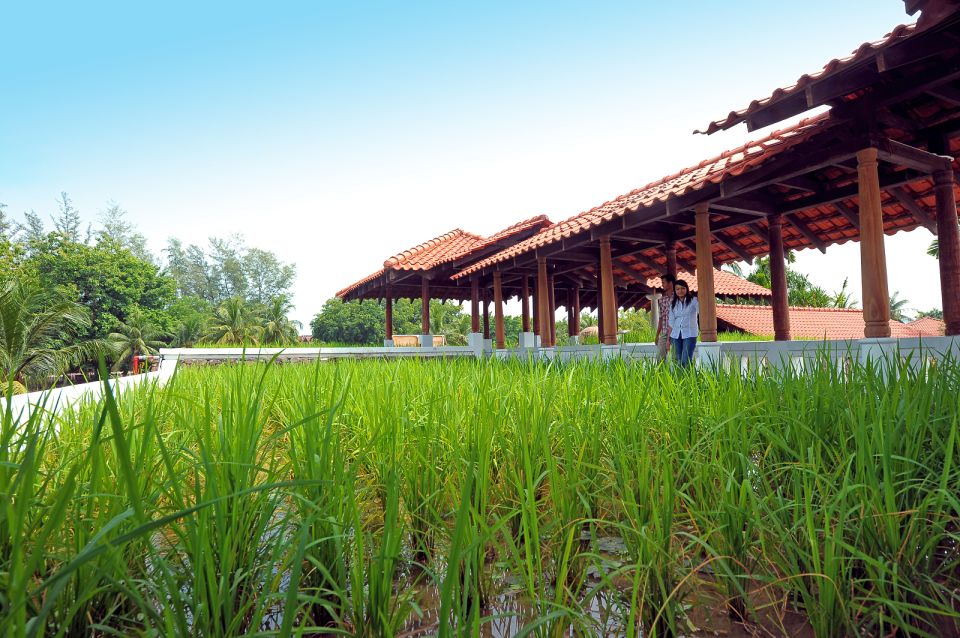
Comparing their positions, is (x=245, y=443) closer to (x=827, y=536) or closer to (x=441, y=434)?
(x=441, y=434)

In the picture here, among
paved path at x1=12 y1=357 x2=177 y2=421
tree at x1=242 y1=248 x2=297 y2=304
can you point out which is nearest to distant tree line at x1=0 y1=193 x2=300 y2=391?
tree at x1=242 y1=248 x2=297 y2=304

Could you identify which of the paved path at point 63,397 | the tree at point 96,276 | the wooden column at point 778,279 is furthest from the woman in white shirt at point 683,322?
the tree at point 96,276

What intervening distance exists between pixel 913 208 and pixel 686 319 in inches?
139

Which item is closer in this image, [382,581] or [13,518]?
[13,518]

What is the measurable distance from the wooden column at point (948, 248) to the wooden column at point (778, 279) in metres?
2.01

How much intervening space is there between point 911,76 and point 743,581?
5417mm

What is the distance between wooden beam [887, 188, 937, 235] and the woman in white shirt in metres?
3.05

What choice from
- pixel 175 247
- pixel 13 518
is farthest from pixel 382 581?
pixel 175 247

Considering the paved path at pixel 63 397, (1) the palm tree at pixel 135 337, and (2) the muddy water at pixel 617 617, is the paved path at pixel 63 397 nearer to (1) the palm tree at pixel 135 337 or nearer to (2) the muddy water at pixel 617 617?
(2) the muddy water at pixel 617 617

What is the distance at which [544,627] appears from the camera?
1.24m

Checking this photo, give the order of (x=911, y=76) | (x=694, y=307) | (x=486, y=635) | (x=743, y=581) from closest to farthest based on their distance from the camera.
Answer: (x=486, y=635) < (x=743, y=581) < (x=911, y=76) < (x=694, y=307)

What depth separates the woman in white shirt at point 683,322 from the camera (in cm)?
658

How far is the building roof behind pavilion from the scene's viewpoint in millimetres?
12703

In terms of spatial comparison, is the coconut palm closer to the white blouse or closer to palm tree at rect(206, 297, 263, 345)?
palm tree at rect(206, 297, 263, 345)
